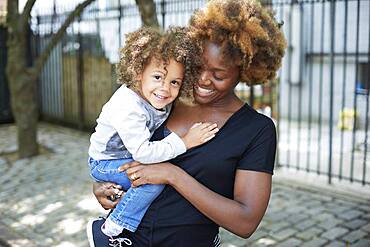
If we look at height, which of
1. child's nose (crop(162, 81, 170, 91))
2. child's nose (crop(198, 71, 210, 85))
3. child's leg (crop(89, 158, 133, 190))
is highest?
child's nose (crop(198, 71, 210, 85))

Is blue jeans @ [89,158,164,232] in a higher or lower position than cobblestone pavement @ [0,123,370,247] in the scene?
higher

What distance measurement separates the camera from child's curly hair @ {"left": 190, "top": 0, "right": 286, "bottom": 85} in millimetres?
2035

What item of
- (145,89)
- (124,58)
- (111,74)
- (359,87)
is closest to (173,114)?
(145,89)

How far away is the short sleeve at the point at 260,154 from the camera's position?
2.04 meters

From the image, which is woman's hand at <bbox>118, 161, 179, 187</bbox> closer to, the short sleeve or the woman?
the woman

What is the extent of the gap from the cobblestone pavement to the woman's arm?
2.75 meters

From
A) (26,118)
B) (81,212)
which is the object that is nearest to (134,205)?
(81,212)

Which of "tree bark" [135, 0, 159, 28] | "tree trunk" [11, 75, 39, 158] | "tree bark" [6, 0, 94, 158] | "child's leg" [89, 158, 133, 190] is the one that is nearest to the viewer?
"child's leg" [89, 158, 133, 190]

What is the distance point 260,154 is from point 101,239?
0.90 meters

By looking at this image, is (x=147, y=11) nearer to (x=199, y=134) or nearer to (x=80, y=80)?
(x=199, y=134)

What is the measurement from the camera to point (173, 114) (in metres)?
2.29

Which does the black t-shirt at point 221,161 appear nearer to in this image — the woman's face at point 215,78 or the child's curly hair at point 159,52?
the woman's face at point 215,78

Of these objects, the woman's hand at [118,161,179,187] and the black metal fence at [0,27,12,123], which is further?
the black metal fence at [0,27,12,123]

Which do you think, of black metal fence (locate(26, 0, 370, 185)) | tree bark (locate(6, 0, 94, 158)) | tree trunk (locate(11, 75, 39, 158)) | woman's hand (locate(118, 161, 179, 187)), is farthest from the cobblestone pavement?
woman's hand (locate(118, 161, 179, 187))
